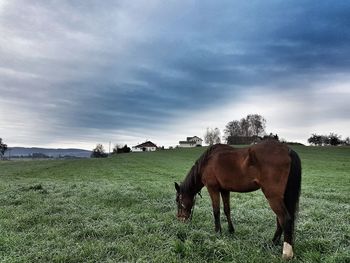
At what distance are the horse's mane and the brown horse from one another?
3 centimetres

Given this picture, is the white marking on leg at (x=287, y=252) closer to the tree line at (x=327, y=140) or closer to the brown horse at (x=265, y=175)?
the brown horse at (x=265, y=175)

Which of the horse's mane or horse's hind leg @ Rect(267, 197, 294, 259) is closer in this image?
horse's hind leg @ Rect(267, 197, 294, 259)

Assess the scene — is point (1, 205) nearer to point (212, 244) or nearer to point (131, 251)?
point (131, 251)

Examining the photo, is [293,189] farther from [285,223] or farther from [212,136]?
[212,136]

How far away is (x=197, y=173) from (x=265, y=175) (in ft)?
7.26

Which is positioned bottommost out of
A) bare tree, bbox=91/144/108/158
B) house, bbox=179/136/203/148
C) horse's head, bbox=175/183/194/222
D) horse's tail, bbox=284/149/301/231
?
horse's head, bbox=175/183/194/222

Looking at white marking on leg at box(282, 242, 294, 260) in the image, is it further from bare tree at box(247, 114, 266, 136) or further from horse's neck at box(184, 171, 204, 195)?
bare tree at box(247, 114, 266, 136)

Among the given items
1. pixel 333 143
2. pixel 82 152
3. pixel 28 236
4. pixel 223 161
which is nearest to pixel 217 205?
pixel 223 161

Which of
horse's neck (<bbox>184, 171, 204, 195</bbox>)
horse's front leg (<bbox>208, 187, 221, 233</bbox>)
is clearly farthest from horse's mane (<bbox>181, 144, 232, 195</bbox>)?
horse's front leg (<bbox>208, 187, 221, 233</bbox>)

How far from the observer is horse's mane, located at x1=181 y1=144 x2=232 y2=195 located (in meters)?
7.77

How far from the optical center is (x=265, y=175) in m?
6.25

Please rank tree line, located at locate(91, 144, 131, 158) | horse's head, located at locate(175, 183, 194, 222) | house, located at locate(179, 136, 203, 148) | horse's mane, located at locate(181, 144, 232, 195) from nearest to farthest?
horse's mane, located at locate(181, 144, 232, 195), horse's head, located at locate(175, 183, 194, 222), tree line, located at locate(91, 144, 131, 158), house, located at locate(179, 136, 203, 148)

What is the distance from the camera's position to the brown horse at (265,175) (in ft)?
19.9

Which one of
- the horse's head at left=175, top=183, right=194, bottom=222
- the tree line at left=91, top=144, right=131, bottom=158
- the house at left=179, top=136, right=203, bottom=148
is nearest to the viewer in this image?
the horse's head at left=175, top=183, right=194, bottom=222
